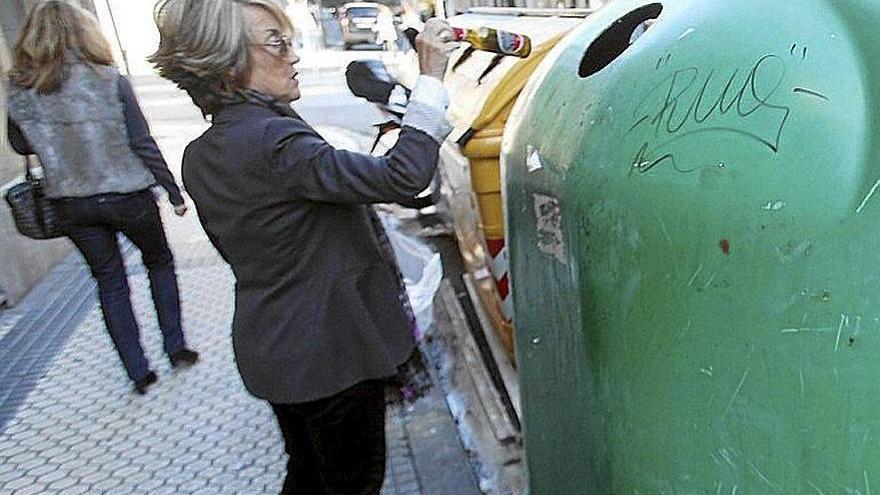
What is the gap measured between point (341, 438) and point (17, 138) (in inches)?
87.2

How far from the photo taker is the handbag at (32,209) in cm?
323

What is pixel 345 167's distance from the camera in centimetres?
157

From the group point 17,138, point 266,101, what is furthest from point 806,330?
point 17,138

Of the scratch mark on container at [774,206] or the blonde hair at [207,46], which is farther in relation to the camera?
the blonde hair at [207,46]

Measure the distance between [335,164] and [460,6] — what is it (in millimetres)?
6257

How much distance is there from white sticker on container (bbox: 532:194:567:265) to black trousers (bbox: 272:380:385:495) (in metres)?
0.66

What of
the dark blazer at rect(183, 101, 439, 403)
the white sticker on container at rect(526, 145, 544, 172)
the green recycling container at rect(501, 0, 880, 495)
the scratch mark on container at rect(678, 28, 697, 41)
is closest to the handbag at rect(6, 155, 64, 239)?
the dark blazer at rect(183, 101, 439, 403)

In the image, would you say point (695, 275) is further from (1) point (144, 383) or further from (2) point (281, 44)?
(1) point (144, 383)

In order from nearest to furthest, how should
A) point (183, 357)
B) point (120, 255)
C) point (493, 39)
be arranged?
point (493, 39) < point (120, 255) < point (183, 357)

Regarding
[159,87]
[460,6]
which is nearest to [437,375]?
[460,6]

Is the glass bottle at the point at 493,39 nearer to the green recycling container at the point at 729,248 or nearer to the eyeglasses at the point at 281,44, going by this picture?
the eyeglasses at the point at 281,44

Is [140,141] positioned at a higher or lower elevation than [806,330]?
lower

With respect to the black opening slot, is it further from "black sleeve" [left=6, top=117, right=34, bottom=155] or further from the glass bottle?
"black sleeve" [left=6, top=117, right=34, bottom=155]

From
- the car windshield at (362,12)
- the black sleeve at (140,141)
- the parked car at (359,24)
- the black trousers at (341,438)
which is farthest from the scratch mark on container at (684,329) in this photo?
the car windshield at (362,12)
